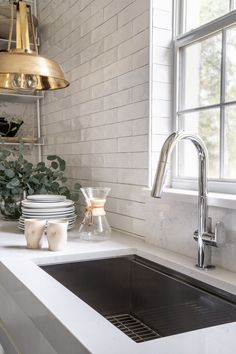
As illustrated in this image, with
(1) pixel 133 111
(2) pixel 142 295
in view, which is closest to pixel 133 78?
(1) pixel 133 111

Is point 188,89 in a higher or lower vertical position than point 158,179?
higher

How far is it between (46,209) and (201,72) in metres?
0.87

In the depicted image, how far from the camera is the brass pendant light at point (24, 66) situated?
137cm

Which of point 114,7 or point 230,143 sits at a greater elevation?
point 114,7

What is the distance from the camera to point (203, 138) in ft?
4.91

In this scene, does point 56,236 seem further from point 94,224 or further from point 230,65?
point 230,65

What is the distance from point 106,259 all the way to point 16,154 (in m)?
1.51

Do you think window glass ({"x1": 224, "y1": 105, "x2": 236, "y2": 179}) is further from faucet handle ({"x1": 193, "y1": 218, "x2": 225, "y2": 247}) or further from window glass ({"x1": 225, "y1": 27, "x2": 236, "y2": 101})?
faucet handle ({"x1": 193, "y1": 218, "x2": 225, "y2": 247})

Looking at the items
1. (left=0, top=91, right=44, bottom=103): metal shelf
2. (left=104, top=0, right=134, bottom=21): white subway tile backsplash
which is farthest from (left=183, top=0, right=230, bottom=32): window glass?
(left=0, top=91, right=44, bottom=103): metal shelf

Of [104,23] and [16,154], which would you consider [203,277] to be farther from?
[16,154]

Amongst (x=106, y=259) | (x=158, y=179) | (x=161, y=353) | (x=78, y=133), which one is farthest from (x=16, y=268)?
(x=78, y=133)

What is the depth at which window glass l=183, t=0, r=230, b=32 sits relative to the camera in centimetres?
140

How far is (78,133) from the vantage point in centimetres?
221

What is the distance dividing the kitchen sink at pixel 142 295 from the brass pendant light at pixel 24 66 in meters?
0.69
